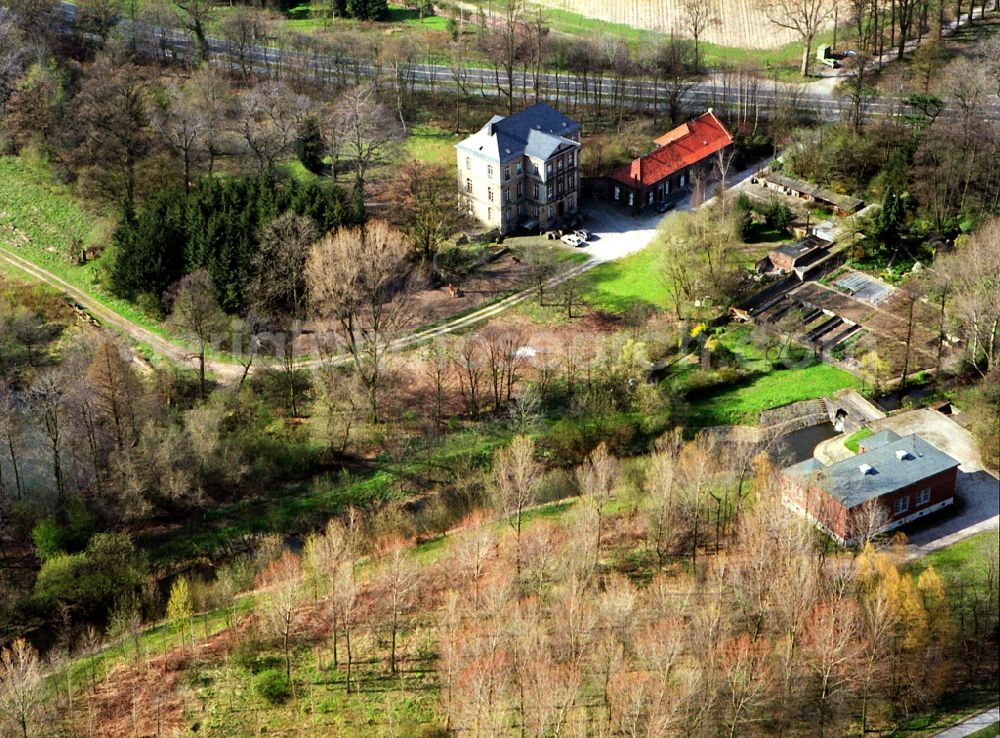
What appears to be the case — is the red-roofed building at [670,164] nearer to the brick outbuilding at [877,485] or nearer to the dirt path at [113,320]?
the dirt path at [113,320]

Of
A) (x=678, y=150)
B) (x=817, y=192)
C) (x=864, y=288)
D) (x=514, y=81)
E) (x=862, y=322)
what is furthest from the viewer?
(x=514, y=81)

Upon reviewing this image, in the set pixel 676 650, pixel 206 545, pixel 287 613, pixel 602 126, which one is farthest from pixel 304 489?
pixel 602 126

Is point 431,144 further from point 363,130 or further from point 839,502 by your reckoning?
point 839,502

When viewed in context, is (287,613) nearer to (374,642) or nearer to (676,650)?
(374,642)

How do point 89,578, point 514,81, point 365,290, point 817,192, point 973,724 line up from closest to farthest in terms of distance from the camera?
point 973,724, point 89,578, point 365,290, point 817,192, point 514,81

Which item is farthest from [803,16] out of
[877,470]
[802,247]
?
[877,470]

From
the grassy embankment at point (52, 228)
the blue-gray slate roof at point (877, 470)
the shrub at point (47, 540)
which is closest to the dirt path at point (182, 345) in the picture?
the grassy embankment at point (52, 228)
